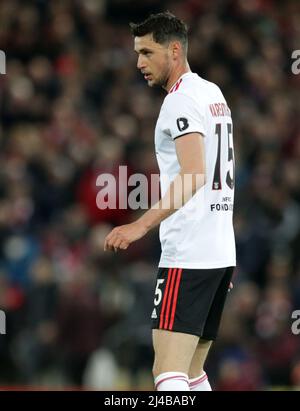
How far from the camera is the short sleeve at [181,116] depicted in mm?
4926

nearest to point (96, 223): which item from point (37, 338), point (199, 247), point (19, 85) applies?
point (37, 338)

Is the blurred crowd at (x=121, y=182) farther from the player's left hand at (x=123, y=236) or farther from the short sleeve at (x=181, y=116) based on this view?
the player's left hand at (x=123, y=236)

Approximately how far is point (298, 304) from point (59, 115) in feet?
12.7

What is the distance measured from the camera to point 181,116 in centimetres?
496

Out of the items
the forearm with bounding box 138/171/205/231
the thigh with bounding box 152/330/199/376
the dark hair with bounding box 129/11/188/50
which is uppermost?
the dark hair with bounding box 129/11/188/50

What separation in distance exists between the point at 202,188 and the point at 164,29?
0.80 meters

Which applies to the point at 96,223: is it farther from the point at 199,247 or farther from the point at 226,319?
the point at 199,247

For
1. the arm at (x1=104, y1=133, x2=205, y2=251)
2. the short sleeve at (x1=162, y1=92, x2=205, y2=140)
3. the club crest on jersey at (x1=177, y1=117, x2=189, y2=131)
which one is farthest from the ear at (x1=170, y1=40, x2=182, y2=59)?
the arm at (x1=104, y1=133, x2=205, y2=251)

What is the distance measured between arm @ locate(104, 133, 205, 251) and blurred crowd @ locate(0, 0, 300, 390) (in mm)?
4979

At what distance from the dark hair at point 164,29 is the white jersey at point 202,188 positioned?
0.63 ft

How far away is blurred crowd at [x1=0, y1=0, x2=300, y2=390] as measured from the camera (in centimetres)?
1005

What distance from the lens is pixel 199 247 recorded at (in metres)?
5.09

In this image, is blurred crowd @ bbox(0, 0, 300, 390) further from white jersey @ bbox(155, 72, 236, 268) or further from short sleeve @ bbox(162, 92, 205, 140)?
short sleeve @ bbox(162, 92, 205, 140)

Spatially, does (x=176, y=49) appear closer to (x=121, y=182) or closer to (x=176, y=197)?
(x=176, y=197)
